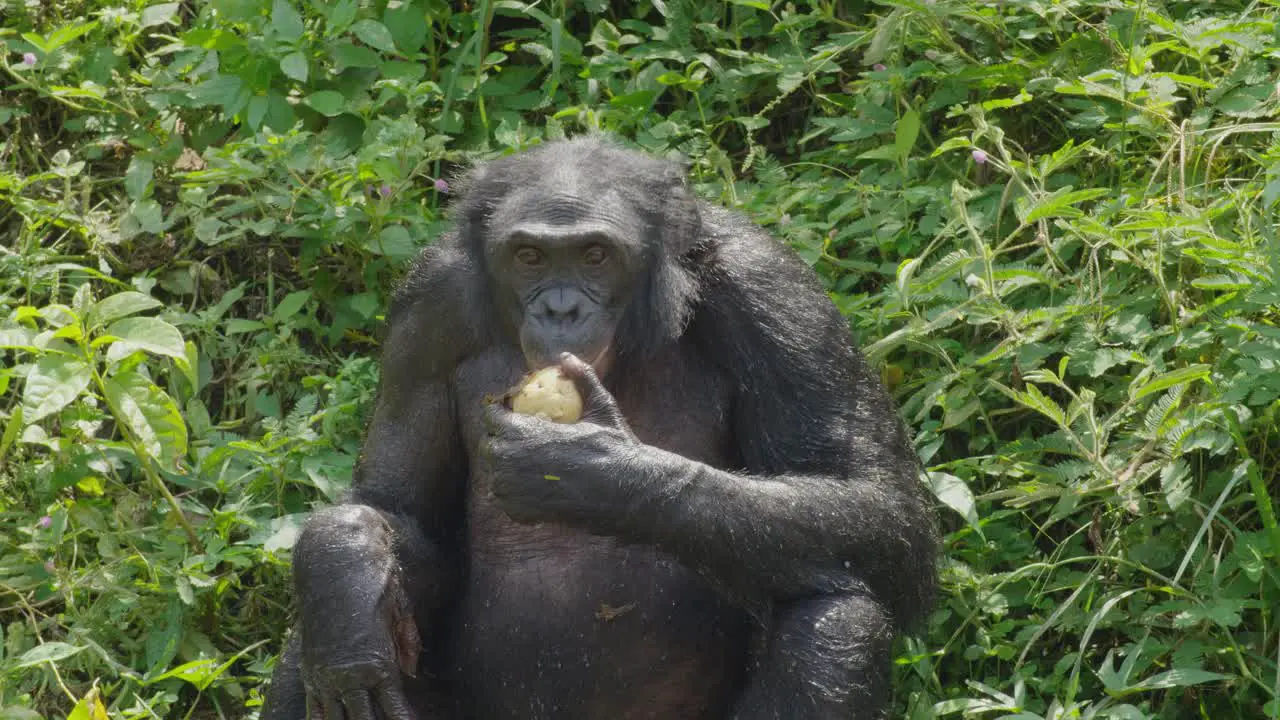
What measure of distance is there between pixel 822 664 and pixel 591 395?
1.02 m

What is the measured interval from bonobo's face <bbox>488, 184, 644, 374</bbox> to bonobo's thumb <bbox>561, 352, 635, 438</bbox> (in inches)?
6.5

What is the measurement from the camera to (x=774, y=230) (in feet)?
24.6

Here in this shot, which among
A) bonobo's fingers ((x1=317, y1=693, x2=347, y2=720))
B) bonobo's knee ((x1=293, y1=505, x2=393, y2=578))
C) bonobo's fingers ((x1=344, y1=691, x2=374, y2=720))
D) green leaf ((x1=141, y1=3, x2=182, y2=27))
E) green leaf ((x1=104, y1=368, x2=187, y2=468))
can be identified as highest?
green leaf ((x1=141, y1=3, x2=182, y2=27))

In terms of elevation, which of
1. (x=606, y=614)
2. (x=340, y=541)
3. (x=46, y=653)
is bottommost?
(x=46, y=653)

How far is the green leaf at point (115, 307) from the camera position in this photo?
6734mm

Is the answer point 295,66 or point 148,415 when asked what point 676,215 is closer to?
point 148,415

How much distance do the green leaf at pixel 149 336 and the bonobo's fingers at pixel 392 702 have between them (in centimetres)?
188

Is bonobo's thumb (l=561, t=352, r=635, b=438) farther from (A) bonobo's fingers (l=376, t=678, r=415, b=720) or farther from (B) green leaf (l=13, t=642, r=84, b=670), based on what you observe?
(B) green leaf (l=13, t=642, r=84, b=670)

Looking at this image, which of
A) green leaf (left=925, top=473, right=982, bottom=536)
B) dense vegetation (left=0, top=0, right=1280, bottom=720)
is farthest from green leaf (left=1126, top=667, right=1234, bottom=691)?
green leaf (left=925, top=473, right=982, bottom=536)

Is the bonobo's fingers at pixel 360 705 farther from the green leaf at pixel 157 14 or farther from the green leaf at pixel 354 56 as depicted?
the green leaf at pixel 157 14

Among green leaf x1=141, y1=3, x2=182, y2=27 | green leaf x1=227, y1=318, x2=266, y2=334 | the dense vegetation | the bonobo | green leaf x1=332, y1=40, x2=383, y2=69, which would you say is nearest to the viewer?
the bonobo

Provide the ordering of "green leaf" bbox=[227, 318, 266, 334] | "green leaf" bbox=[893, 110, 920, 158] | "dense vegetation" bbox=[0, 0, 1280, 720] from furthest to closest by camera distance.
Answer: "green leaf" bbox=[227, 318, 266, 334] → "green leaf" bbox=[893, 110, 920, 158] → "dense vegetation" bbox=[0, 0, 1280, 720]

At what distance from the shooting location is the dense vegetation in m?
6.21

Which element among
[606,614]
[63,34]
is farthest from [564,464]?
[63,34]
